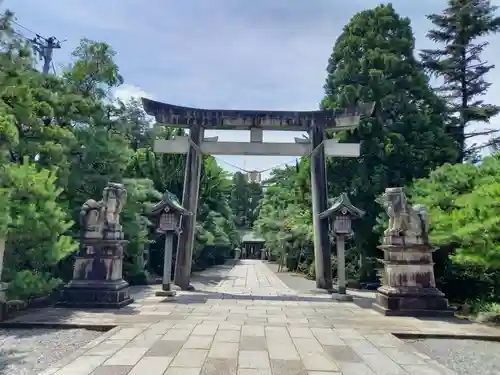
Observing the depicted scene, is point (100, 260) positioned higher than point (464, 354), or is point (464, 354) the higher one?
point (100, 260)

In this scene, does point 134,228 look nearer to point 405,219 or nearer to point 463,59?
point 405,219

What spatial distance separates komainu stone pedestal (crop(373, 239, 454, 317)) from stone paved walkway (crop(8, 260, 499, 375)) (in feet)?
1.72

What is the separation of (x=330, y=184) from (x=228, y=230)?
49.0 feet

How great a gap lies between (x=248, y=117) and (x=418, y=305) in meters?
7.48

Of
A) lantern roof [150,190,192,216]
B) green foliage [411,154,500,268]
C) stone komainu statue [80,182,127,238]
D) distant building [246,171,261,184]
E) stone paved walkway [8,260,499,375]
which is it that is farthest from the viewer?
distant building [246,171,261,184]

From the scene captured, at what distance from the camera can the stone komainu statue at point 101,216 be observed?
8.35 meters

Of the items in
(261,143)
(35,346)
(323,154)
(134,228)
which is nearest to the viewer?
(35,346)

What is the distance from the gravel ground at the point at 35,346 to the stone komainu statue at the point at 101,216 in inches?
106

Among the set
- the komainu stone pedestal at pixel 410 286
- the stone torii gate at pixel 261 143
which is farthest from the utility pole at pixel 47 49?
the komainu stone pedestal at pixel 410 286

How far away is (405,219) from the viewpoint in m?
8.15

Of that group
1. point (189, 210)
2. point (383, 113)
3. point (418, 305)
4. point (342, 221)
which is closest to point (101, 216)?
point (189, 210)

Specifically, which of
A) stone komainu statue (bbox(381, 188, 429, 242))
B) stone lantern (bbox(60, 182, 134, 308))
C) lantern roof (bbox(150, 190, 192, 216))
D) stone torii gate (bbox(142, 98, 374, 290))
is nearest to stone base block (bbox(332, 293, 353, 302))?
stone torii gate (bbox(142, 98, 374, 290))

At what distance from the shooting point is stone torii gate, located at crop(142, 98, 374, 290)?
11508 millimetres

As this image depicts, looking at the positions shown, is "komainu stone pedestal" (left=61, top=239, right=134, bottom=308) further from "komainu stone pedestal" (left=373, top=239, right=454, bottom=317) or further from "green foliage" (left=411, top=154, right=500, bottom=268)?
"green foliage" (left=411, top=154, right=500, bottom=268)
